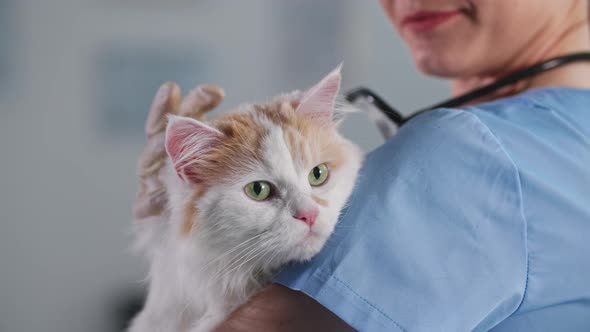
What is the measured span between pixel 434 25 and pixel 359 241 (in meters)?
0.49

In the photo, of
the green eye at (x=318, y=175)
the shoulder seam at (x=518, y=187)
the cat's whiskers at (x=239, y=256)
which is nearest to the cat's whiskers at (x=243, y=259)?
the cat's whiskers at (x=239, y=256)

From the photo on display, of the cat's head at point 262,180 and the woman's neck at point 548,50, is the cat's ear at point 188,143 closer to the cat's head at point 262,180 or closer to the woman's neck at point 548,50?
the cat's head at point 262,180

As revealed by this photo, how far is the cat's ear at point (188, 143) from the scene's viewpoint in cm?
71

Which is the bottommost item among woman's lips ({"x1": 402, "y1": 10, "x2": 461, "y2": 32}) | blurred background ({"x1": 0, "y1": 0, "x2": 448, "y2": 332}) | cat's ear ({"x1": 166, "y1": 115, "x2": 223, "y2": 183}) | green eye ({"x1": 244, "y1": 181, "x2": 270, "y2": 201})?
blurred background ({"x1": 0, "y1": 0, "x2": 448, "y2": 332})

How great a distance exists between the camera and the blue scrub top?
63 cm

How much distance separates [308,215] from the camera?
708 millimetres

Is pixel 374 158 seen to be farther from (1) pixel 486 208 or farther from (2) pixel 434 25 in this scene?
(2) pixel 434 25

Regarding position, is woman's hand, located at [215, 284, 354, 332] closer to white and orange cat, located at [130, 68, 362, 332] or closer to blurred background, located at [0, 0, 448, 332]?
white and orange cat, located at [130, 68, 362, 332]

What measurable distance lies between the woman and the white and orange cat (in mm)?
42

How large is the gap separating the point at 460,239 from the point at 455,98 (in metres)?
0.48

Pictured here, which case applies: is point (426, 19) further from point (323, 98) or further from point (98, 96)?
point (98, 96)

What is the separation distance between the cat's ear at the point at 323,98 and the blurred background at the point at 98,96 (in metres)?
1.87

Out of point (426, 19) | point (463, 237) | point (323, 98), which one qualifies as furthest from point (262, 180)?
point (426, 19)

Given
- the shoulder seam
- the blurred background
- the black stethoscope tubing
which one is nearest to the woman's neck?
the black stethoscope tubing
